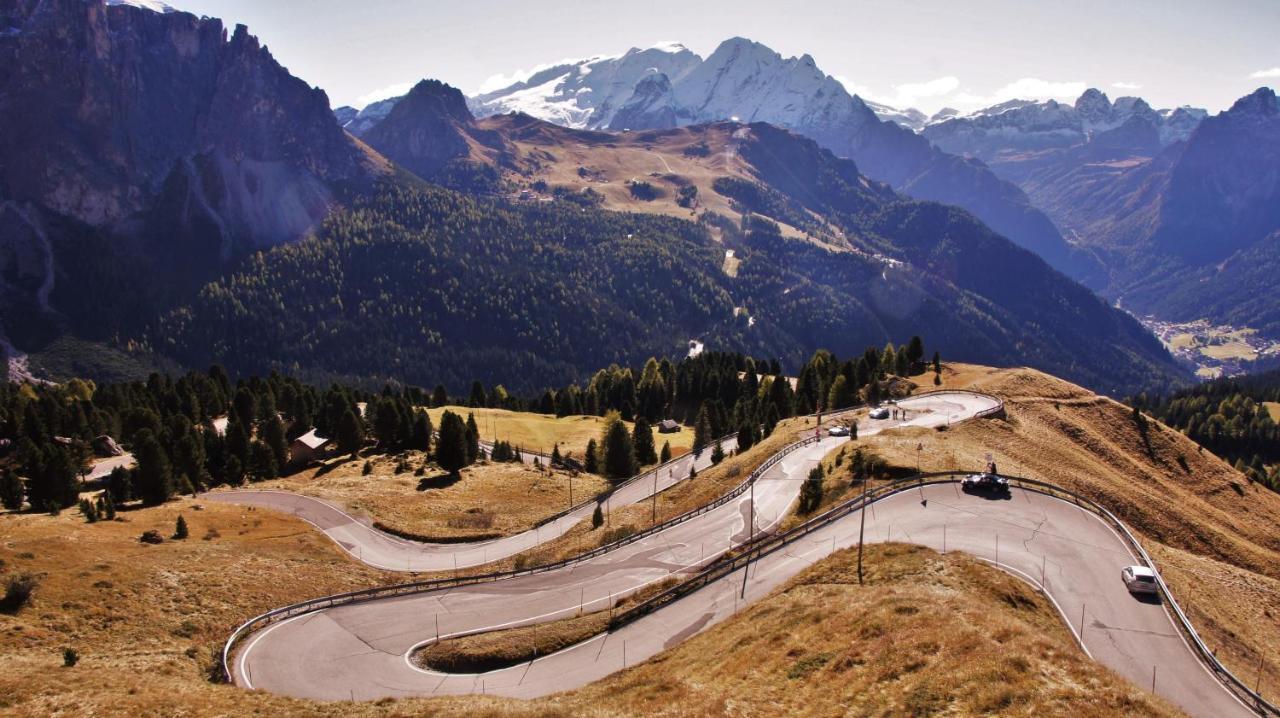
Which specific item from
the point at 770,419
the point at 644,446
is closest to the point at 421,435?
the point at 644,446

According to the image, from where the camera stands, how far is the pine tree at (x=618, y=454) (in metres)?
104

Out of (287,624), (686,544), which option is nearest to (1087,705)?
(686,544)

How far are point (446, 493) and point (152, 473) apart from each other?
32.1 m

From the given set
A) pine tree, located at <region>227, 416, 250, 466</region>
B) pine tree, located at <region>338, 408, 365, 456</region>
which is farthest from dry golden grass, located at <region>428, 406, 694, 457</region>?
pine tree, located at <region>227, 416, 250, 466</region>

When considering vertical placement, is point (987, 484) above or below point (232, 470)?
above

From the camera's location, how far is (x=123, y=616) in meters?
41.4

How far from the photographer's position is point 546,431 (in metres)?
134

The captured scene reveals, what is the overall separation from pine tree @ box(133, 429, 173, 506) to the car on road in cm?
8334

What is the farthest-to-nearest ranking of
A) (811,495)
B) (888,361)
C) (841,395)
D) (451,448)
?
1. (888,361)
2. (841,395)
3. (451,448)
4. (811,495)

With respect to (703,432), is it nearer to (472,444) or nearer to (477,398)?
(472,444)

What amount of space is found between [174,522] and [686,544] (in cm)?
4759

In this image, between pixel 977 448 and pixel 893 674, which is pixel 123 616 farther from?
pixel 977 448

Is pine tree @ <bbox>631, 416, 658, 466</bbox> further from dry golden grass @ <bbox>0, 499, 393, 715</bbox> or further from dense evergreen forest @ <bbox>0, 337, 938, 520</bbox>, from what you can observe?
dry golden grass @ <bbox>0, 499, 393, 715</bbox>

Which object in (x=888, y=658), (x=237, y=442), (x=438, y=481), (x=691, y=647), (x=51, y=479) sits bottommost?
(x=438, y=481)
